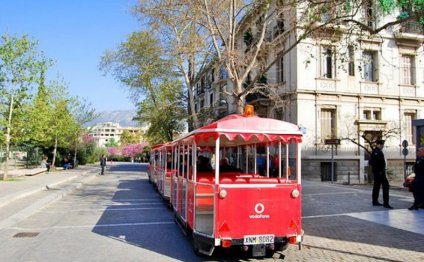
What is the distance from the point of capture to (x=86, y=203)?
1619 centimetres

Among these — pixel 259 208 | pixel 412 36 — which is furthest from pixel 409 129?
pixel 259 208

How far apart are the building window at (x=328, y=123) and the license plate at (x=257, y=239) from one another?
2314 centimetres

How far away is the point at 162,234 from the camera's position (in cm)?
1001

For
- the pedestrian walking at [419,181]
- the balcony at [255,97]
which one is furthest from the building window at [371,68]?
the pedestrian walking at [419,181]

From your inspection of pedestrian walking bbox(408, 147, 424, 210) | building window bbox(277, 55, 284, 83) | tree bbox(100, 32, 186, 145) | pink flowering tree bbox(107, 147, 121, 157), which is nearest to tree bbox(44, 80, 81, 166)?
tree bbox(100, 32, 186, 145)

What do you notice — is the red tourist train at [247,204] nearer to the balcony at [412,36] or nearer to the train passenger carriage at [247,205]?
the train passenger carriage at [247,205]

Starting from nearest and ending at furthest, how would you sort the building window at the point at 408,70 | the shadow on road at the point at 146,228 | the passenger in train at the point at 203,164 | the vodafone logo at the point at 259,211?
1. the vodafone logo at the point at 259,211
2. the shadow on road at the point at 146,228
3. the passenger in train at the point at 203,164
4. the building window at the point at 408,70

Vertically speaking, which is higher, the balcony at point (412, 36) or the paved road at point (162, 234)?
the balcony at point (412, 36)

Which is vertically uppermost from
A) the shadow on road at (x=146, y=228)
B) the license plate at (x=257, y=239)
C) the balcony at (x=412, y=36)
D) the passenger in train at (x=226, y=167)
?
the balcony at (x=412, y=36)

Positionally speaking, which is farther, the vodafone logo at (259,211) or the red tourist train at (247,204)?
the vodafone logo at (259,211)

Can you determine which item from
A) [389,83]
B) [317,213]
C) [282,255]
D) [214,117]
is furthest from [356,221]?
[214,117]

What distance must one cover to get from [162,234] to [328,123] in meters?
22.0

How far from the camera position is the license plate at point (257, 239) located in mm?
7180

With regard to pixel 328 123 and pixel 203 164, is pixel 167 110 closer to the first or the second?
pixel 328 123
